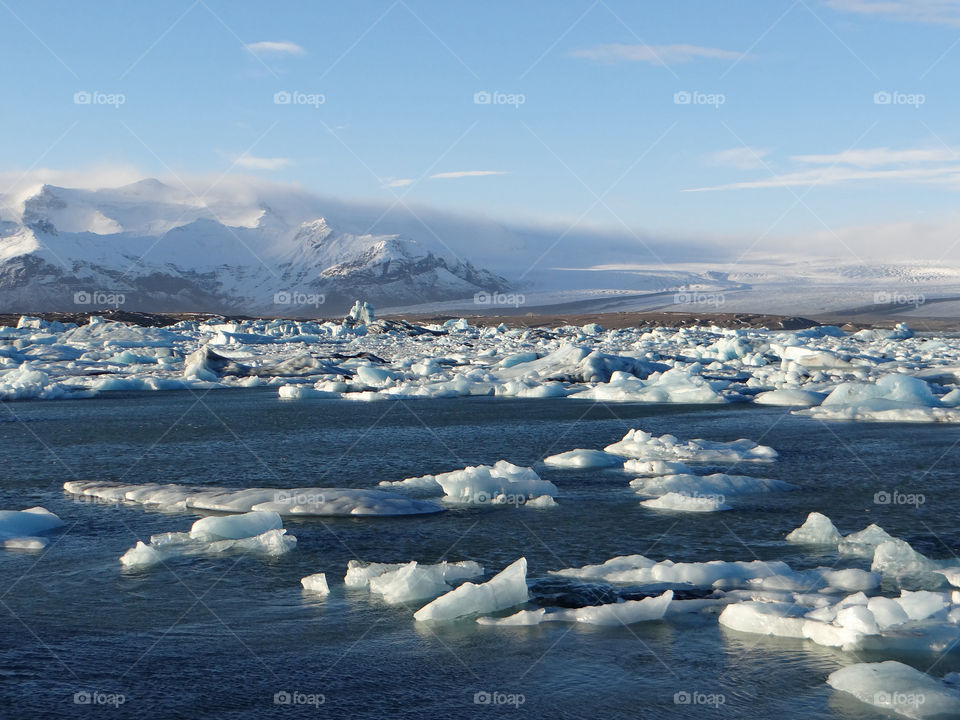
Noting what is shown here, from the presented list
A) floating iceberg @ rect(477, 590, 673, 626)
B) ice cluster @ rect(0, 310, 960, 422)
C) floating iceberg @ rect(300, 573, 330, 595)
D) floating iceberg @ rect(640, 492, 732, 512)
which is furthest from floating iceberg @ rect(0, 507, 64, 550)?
ice cluster @ rect(0, 310, 960, 422)

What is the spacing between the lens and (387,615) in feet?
27.1

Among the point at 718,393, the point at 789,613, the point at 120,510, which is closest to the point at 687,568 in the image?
the point at 789,613

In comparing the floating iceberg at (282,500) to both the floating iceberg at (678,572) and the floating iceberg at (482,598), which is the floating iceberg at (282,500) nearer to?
the floating iceberg at (678,572)

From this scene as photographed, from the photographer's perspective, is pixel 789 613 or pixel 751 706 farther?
pixel 789 613

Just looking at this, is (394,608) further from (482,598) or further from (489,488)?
(489,488)

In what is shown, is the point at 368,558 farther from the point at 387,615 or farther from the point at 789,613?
the point at 789,613

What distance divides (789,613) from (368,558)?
13.3 ft

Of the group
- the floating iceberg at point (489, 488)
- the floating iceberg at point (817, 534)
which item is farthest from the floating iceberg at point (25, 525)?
the floating iceberg at point (817, 534)

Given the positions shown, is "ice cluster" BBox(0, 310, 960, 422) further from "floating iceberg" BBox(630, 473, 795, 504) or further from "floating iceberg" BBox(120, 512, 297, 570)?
"floating iceberg" BBox(120, 512, 297, 570)

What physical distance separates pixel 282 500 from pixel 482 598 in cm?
486

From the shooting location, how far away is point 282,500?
12430 mm

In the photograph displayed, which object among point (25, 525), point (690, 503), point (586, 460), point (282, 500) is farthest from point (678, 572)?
point (25, 525)

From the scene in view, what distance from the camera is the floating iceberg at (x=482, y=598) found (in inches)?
320

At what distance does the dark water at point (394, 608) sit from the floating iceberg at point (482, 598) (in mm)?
173
